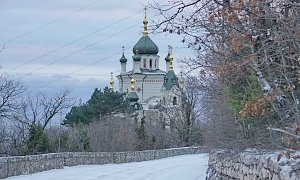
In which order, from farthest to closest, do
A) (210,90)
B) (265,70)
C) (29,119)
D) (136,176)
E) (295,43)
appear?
(29,119), (136,176), (210,90), (265,70), (295,43)

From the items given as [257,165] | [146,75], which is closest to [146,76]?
[146,75]

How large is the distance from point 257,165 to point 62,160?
2225 cm

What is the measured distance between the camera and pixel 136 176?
27.3 m

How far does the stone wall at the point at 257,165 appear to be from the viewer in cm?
1012

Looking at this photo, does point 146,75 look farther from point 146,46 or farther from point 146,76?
point 146,46

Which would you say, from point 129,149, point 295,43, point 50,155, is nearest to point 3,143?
point 50,155

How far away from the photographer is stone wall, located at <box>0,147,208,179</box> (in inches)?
1058

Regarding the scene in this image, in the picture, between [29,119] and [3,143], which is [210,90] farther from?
[29,119]

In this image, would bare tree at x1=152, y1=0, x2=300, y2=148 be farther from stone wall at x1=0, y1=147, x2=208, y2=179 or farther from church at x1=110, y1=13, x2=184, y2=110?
church at x1=110, y1=13, x2=184, y2=110

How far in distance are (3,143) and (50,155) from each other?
2861mm

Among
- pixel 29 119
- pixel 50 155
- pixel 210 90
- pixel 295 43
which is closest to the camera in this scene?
pixel 295 43

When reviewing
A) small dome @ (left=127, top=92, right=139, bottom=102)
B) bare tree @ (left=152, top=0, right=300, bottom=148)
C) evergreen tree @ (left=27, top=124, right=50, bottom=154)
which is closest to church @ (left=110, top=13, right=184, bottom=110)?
small dome @ (left=127, top=92, right=139, bottom=102)

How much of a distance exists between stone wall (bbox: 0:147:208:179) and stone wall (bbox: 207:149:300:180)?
374 inches

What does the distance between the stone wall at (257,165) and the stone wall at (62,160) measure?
31.2ft
